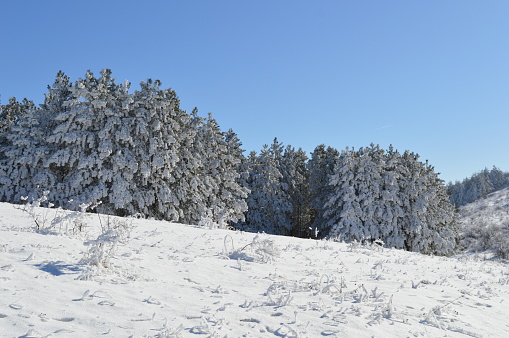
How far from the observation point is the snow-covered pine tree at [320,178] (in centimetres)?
3825

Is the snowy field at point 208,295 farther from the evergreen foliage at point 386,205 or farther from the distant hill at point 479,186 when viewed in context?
the distant hill at point 479,186

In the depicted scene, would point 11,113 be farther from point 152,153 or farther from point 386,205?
point 386,205

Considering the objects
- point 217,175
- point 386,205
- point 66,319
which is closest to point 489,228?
point 386,205

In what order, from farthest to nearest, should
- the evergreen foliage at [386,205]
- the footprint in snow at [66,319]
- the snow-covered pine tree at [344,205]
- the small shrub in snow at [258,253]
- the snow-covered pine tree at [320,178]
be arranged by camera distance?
1. the snow-covered pine tree at [320,178]
2. the evergreen foliage at [386,205]
3. the snow-covered pine tree at [344,205]
4. the small shrub in snow at [258,253]
5. the footprint in snow at [66,319]

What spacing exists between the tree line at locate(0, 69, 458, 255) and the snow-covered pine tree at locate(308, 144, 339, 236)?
0.48 ft

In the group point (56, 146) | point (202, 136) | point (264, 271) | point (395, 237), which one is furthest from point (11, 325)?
point (395, 237)

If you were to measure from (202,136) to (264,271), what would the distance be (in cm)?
2742

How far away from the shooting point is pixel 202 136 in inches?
1315

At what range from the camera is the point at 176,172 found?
26672 millimetres

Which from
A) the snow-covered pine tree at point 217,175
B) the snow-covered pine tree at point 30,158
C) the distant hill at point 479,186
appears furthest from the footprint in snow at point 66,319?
the distant hill at point 479,186

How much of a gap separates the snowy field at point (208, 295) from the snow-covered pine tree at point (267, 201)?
101 feet

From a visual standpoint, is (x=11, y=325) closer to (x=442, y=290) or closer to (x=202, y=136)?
(x=442, y=290)

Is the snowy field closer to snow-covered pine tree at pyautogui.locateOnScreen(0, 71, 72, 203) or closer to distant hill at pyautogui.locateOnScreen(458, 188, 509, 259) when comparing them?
snow-covered pine tree at pyautogui.locateOnScreen(0, 71, 72, 203)

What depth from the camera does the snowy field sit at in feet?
12.8
